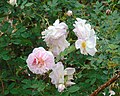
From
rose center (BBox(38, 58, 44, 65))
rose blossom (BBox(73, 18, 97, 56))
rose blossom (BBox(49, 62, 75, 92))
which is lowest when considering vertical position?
rose blossom (BBox(49, 62, 75, 92))

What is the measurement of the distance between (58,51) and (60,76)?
10 cm

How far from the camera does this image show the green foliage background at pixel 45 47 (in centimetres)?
192

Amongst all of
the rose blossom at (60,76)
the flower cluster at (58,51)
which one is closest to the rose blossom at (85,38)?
the flower cluster at (58,51)

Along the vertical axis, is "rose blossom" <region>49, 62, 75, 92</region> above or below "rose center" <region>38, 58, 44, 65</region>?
below

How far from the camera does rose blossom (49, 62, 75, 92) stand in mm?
1787

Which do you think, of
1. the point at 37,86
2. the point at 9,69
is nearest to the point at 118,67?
the point at 37,86

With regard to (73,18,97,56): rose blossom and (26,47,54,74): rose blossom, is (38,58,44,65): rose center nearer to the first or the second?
(26,47,54,74): rose blossom

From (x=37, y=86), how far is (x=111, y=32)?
48 cm

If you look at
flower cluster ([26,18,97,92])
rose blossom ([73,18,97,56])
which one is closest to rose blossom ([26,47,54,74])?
flower cluster ([26,18,97,92])

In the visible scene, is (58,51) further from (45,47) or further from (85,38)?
(45,47)

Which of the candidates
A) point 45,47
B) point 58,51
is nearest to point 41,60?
point 58,51

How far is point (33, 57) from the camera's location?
5.70 feet

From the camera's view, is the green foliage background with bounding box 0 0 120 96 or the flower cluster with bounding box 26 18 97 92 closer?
the flower cluster with bounding box 26 18 97 92

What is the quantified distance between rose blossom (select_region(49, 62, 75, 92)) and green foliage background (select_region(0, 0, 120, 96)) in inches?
1.4
